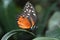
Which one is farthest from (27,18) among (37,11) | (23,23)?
(37,11)

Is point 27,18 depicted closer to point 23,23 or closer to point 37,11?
point 23,23

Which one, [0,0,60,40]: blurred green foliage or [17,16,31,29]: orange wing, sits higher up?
[0,0,60,40]: blurred green foliage

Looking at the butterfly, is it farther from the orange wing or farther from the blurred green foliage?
the blurred green foliage

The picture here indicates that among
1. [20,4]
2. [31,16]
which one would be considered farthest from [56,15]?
[31,16]

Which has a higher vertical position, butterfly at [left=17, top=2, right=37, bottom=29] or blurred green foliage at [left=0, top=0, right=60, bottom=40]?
blurred green foliage at [left=0, top=0, right=60, bottom=40]

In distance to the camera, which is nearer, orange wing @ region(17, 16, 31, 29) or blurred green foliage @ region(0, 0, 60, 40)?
orange wing @ region(17, 16, 31, 29)

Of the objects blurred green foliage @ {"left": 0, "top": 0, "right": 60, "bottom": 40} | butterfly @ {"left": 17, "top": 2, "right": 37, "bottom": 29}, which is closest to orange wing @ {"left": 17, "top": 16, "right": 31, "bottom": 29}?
butterfly @ {"left": 17, "top": 2, "right": 37, "bottom": 29}

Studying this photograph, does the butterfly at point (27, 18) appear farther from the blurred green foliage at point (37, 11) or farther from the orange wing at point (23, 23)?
the blurred green foliage at point (37, 11)

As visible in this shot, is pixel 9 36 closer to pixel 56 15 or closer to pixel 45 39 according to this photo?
pixel 45 39
